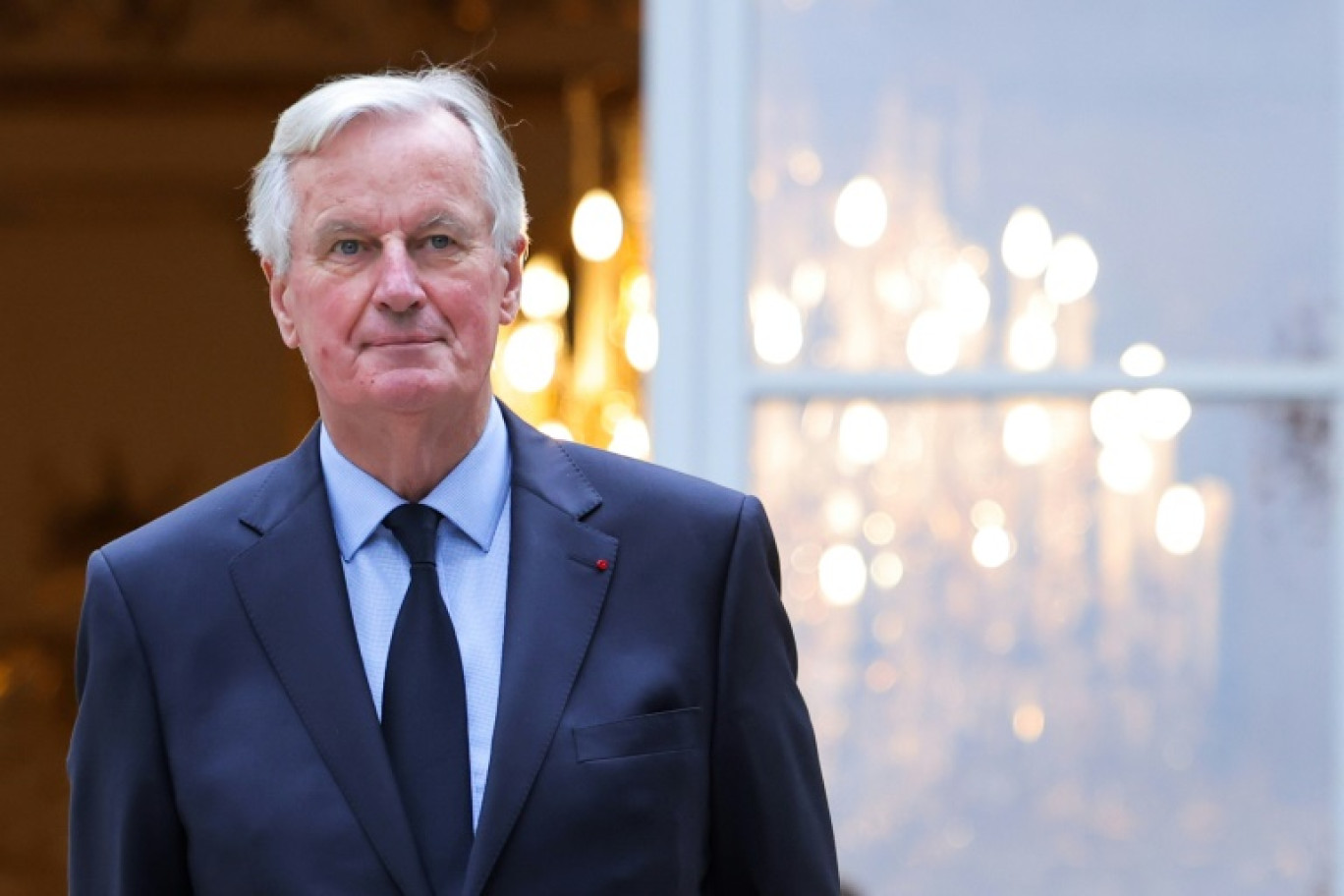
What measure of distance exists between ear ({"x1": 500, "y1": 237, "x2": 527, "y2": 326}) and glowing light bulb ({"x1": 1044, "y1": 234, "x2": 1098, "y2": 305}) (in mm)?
1062

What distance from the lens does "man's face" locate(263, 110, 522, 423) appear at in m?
1.30

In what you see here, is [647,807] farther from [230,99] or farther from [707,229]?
[230,99]

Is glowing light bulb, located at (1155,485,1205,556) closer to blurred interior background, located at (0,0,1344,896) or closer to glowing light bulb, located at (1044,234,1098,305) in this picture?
blurred interior background, located at (0,0,1344,896)

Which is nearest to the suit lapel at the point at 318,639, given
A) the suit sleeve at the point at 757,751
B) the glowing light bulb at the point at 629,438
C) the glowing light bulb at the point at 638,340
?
the suit sleeve at the point at 757,751

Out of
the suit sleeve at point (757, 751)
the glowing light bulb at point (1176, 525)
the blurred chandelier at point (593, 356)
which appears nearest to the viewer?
the suit sleeve at point (757, 751)

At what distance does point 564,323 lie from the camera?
5609 mm

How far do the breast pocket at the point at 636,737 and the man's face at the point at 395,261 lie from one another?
9.0 inches

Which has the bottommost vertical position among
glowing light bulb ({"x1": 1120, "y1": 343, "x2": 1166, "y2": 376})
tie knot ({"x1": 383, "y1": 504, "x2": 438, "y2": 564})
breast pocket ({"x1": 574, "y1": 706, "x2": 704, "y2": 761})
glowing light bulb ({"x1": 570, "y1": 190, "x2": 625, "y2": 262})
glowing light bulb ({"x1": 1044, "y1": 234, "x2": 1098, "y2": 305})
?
breast pocket ({"x1": 574, "y1": 706, "x2": 704, "y2": 761})

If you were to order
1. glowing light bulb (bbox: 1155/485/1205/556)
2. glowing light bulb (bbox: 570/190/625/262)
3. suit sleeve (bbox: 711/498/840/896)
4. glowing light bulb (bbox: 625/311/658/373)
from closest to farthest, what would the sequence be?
suit sleeve (bbox: 711/498/840/896)
glowing light bulb (bbox: 1155/485/1205/556)
glowing light bulb (bbox: 625/311/658/373)
glowing light bulb (bbox: 570/190/625/262)

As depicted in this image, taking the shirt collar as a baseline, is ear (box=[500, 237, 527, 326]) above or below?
above

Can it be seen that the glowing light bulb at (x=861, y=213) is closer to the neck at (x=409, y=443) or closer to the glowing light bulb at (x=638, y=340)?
the neck at (x=409, y=443)

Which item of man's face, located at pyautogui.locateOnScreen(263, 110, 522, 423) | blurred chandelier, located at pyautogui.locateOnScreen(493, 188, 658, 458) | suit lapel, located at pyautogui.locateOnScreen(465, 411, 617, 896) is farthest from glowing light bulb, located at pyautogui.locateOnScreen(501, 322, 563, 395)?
man's face, located at pyautogui.locateOnScreen(263, 110, 522, 423)

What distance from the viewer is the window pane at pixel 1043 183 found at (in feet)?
7.66

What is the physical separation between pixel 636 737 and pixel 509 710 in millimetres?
81
